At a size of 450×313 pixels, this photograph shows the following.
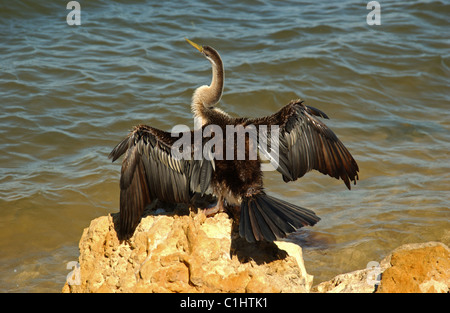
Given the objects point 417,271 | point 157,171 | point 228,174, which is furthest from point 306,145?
point 417,271

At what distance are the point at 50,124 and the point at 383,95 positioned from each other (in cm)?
532

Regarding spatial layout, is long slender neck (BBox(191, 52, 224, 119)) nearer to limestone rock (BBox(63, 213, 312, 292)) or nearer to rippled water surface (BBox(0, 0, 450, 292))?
limestone rock (BBox(63, 213, 312, 292))

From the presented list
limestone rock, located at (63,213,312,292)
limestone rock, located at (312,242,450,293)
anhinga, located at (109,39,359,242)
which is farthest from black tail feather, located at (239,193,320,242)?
limestone rock, located at (312,242,450,293)

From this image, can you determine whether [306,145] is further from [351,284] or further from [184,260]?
[184,260]

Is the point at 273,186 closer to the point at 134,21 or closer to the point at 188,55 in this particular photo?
the point at 188,55

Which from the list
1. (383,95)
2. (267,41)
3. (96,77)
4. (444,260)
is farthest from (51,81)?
(444,260)

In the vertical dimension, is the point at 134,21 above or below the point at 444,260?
above

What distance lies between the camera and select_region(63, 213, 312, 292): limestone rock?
3.12 m

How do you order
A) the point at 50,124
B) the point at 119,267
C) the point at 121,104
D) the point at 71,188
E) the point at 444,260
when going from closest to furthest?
the point at 444,260, the point at 119,267, the point at 71,188, the point at 50,124, the point at 121,104

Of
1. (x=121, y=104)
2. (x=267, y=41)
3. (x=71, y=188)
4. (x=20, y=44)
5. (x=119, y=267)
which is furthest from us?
(x=267, y=41)

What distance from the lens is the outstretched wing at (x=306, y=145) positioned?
4199 millimetres

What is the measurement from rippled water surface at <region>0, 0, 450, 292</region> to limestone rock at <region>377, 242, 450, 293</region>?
4.71 ft

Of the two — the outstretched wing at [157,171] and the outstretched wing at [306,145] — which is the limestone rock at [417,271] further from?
the outstretched wing at [157,171]

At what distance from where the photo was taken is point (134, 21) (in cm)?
1073
